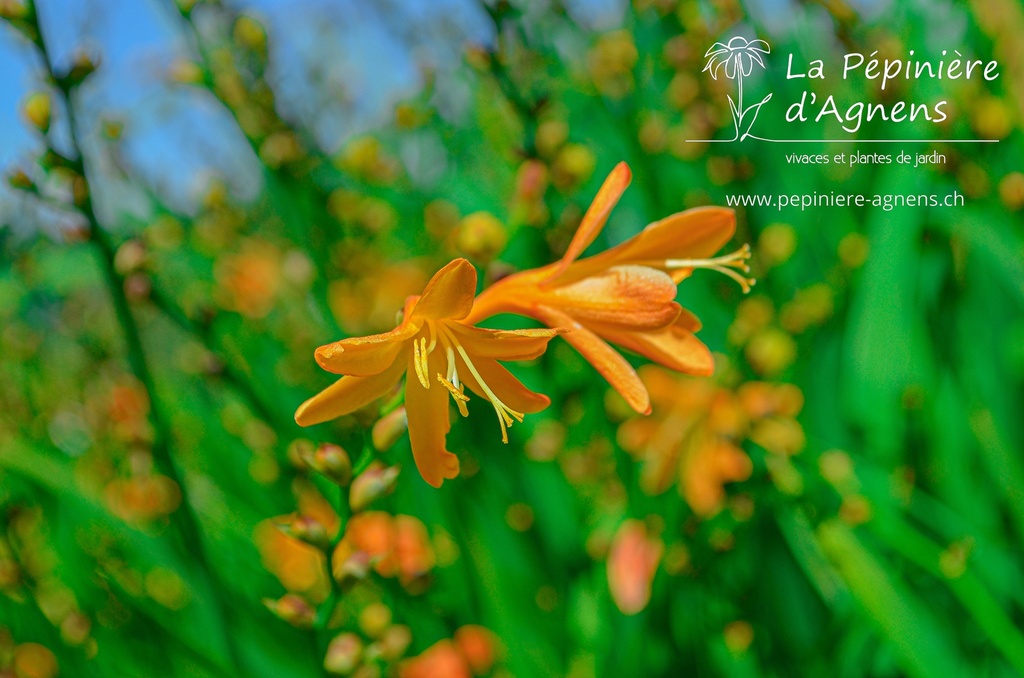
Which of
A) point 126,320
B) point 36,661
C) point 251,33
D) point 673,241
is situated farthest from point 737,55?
point 36,661

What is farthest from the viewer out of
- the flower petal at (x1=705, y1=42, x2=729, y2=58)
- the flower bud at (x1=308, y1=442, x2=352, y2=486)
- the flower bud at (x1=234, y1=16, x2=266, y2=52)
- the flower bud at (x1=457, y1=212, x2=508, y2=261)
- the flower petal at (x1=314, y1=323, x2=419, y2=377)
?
the flower petal at (x1=705, y1=42, x2=729, y2=58)

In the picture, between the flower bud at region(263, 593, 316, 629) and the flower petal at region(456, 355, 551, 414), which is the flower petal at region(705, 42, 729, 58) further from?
the flower bud at region(263, 593, 316, 629)

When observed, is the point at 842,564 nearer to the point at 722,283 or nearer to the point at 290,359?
the point at 722,283

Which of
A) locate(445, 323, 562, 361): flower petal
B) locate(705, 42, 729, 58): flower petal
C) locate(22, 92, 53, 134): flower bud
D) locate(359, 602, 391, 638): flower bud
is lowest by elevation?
locate(359, 602, 391, 638): flower bud

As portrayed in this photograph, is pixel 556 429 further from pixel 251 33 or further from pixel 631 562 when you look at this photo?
pixel 251 33

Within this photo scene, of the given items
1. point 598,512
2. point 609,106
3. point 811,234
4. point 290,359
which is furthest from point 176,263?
point 811,234

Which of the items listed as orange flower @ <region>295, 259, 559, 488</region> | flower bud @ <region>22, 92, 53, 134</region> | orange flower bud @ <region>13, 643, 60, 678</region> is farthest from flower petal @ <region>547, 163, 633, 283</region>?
orange flower bud @ <region>13, 643, 60, 678</region>
